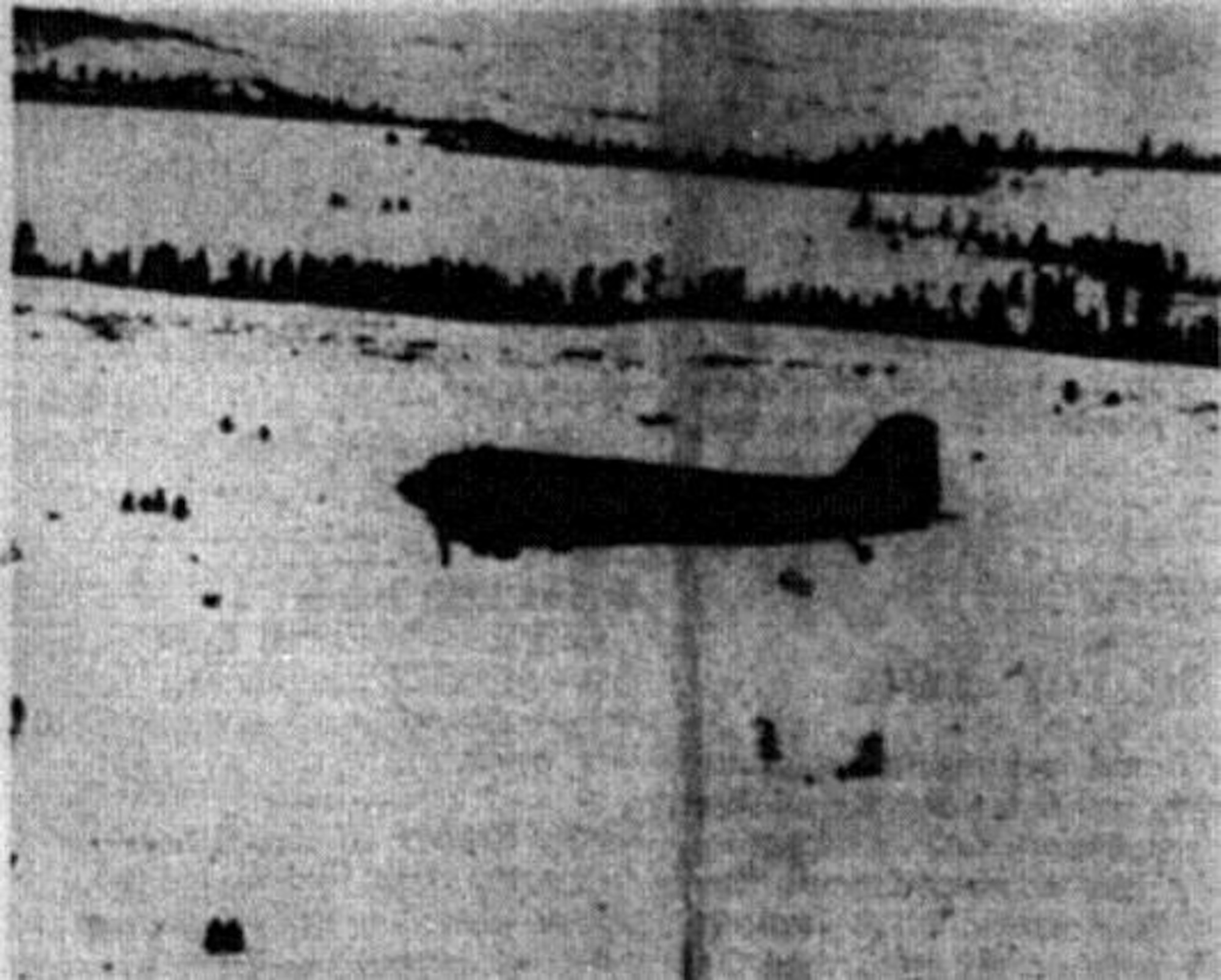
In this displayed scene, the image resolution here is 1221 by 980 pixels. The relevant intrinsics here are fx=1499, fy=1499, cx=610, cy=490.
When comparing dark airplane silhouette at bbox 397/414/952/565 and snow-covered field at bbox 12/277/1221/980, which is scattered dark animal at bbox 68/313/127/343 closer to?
snow-covered field at bbox 12/277/1221/980

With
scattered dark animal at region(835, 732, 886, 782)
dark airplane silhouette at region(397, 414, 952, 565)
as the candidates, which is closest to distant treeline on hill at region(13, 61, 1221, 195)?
dark airplane silhouette at region(397, 414, 952, 565)

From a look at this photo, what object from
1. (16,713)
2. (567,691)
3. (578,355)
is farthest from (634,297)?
(16,713)

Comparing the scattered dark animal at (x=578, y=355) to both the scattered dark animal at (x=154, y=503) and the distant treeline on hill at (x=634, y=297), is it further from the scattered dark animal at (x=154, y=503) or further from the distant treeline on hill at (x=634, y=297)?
the scattered dark animal at (x=154, y=503)

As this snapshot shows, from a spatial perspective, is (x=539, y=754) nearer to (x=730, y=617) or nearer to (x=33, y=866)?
(x=730, y=617)

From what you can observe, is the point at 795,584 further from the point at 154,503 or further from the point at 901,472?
the point at 154,503

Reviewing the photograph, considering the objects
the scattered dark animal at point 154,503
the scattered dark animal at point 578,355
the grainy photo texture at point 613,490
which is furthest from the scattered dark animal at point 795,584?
the scattered dark animal at point 154,503
